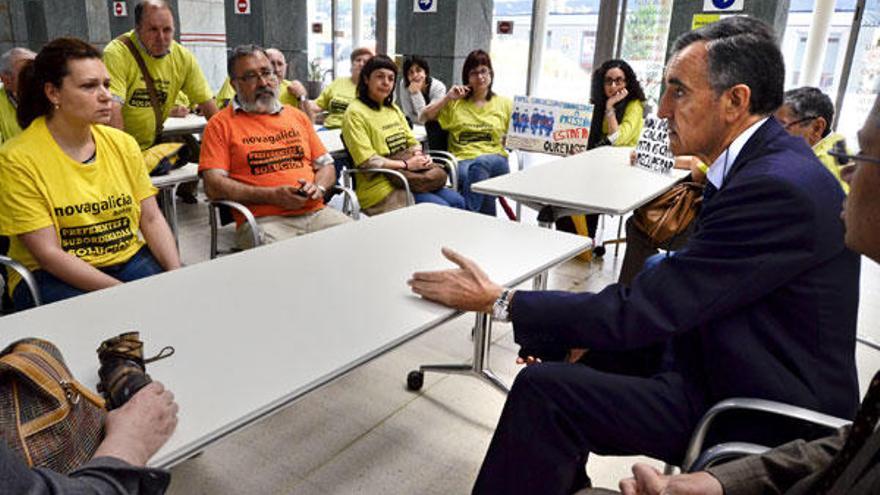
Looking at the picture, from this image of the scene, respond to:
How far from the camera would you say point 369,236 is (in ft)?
7.04

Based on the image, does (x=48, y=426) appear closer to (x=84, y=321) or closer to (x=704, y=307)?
(x=84, y=321)

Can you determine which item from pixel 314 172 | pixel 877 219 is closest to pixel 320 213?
pixel 314 172

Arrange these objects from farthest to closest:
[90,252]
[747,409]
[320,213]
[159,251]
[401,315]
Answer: [320,213]
[159,251]
[90,252]
[401,315]
[747,409]

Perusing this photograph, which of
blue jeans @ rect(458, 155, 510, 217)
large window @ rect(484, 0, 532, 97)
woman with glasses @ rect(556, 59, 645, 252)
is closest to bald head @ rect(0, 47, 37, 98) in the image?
blue jeans @ rect(458, 155, 510, 217)

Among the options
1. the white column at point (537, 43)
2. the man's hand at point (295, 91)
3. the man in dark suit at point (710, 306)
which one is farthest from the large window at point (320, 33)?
the man in dark suit at point (710, 306)

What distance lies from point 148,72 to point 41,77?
6.22 ft

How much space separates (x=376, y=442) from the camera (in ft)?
7.38

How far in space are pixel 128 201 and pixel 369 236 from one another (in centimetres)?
86

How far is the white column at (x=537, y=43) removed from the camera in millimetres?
6840

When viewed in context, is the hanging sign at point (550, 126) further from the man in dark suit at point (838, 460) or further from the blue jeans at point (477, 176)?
the man in dark suit at point (838, 460)

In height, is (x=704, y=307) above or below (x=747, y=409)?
above

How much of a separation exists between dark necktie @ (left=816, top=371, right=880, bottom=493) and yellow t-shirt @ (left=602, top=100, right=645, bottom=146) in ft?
12.2

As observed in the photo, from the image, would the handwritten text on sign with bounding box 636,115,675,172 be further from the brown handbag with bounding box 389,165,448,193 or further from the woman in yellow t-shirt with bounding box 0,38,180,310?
the woman in yellow t-shirt with bounding box 0,38,180,310

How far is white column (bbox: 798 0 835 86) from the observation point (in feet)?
17.5
